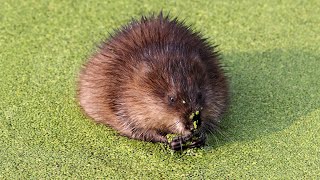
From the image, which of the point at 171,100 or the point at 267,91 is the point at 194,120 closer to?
the point at 171,100

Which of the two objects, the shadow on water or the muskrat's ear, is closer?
the muskrat's ear

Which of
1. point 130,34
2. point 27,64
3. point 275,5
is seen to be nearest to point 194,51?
point 130,34

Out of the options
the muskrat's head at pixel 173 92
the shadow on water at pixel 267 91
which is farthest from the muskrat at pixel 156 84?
the shadow on water at pixel 267 91

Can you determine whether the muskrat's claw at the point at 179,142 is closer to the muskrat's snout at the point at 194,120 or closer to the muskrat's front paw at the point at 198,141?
the muskrat's front paw at the point at 198,141

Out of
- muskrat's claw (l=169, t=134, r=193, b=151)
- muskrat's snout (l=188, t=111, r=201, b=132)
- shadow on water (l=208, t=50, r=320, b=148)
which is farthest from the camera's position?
shadow on water (l=208, t=50, r=320, b=148)

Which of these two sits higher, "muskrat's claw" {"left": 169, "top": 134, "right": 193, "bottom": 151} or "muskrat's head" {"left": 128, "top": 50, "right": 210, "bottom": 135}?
"muskrat's head" {"left": 128, "top": 50, "right": 210, "bottom": 135}

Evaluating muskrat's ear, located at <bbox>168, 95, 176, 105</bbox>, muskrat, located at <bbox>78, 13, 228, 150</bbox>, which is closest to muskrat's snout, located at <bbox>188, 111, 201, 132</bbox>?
muskrat, located at <bbox>78, 13, 228, 150</bbox>

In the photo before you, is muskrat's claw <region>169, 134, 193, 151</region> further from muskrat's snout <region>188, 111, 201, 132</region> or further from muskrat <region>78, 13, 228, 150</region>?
muskrat's snout <region>188, 111, 201, 132</region>

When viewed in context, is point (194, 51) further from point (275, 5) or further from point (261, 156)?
point (275, 5)
